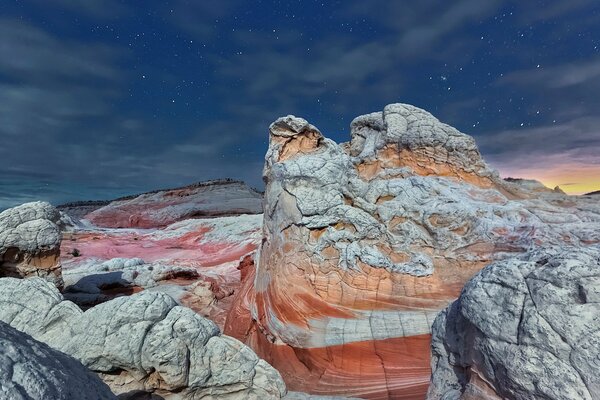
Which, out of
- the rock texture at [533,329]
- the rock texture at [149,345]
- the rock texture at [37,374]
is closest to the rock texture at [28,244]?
the rock texture at [149,345]

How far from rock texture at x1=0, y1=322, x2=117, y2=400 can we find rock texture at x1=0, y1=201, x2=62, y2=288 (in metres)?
6.24

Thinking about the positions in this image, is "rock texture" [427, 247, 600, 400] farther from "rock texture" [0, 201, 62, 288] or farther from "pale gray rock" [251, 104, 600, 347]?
"rock texture" [0, 201, 62, 288]

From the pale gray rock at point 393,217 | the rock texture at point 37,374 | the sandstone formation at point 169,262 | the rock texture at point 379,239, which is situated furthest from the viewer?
the sandstone formation at point 169,262

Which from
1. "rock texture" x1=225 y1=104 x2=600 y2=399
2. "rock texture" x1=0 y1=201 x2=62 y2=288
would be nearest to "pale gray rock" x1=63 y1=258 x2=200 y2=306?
"rock texture" x1=0 y1=201 x2=62 y2=288

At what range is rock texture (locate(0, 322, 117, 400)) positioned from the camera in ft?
5.07

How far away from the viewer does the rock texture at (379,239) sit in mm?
5043

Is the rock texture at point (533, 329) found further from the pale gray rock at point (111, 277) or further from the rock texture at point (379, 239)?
the pale gray rock at point (111, 277)

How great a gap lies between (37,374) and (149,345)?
244cm

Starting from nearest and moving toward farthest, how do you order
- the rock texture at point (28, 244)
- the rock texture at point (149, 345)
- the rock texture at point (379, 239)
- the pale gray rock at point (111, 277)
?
the rock texture at point (149, 345)
the rock texture at point (379, 239)
the rock texture at point (28, 244)
the pale gray rock at point (111, 277)

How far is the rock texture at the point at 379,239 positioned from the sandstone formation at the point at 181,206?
23355 mm

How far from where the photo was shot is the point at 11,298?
15.3 feet

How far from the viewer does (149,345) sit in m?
3.96

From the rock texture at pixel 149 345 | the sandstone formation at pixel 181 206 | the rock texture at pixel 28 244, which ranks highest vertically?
the sandstone formation at pixel 181 206

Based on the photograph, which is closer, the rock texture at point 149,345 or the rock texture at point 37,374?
the rock texture at point 37,374
